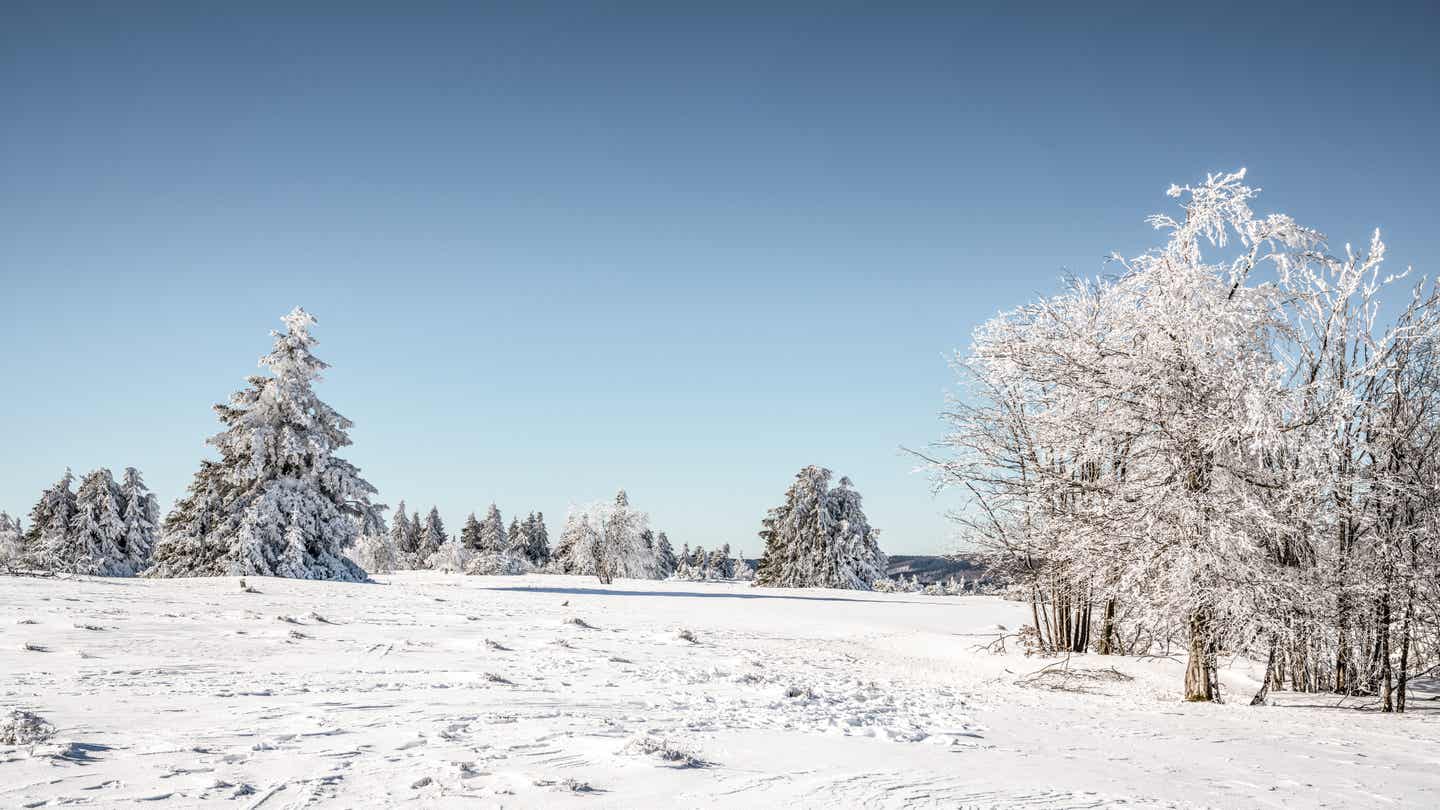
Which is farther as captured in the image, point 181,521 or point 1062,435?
point 181,521

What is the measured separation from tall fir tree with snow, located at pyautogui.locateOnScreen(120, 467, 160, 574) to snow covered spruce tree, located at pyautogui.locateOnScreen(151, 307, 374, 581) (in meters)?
17.7

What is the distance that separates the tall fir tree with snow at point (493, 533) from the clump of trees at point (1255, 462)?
67.1 m

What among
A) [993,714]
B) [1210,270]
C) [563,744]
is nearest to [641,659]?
[993,714]

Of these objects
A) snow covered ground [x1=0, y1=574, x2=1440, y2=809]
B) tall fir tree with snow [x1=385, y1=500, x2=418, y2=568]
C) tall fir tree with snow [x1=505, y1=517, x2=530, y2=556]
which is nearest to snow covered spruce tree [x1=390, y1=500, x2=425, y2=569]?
tall fir tree with snow [x1=385, y1=500, x2=418, y2=568]

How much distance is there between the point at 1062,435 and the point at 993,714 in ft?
14.4

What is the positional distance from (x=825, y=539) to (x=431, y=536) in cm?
5166

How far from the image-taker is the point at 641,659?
10.6m

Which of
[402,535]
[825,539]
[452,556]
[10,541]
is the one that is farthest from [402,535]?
[825,539]

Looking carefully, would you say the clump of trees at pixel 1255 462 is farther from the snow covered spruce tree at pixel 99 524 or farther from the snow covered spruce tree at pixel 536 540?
the snow covered spruce tree at pixel 536 540

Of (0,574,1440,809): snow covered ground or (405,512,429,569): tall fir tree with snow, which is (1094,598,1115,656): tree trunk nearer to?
(0,574,1440,809): snow covered ground

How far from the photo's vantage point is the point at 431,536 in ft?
275

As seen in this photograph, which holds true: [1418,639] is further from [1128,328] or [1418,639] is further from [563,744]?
[563,744]

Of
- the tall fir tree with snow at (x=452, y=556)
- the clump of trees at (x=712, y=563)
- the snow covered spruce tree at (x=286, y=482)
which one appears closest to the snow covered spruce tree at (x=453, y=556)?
the tall fir tree with snow at (x=452, y=556)

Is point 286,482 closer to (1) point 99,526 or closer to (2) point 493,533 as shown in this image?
(1) point 99,526
